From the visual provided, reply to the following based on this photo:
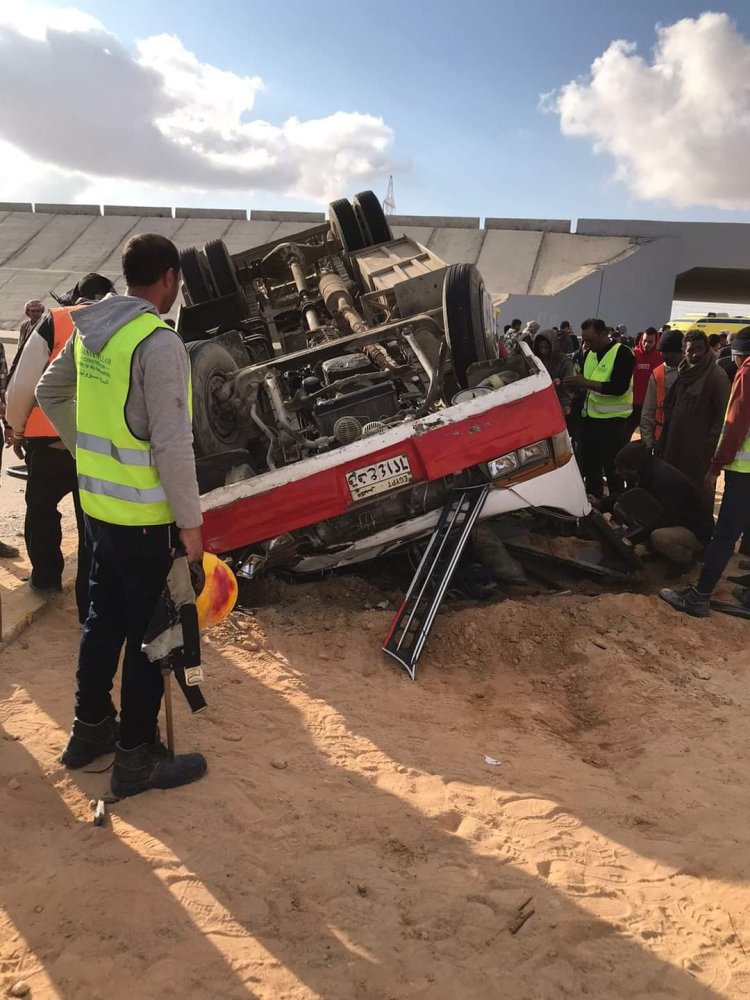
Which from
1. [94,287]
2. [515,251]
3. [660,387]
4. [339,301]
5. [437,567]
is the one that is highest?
[515,251]

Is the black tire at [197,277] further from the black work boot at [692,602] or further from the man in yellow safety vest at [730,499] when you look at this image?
the black work boot at [692,602]

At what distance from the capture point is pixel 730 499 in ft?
14.0

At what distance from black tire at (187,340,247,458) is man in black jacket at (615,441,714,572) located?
2.77m

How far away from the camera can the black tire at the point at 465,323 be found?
416 centimetres

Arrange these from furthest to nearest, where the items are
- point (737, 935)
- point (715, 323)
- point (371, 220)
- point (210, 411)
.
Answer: point (715, 323) < point (371, 220) < point (210, 411) < point (737, 935)

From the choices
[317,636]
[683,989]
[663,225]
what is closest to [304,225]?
[663,225]

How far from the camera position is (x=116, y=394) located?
217cm

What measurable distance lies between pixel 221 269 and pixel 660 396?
4151 mm

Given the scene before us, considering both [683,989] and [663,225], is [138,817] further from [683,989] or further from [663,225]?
[663,225]

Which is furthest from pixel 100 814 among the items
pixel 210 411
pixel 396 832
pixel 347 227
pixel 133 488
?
pixel 347 227

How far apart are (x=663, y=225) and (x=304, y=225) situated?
16.2m

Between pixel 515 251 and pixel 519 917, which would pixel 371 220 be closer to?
pixel 519 917

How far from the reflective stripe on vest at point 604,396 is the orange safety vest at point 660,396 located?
357 millimetres

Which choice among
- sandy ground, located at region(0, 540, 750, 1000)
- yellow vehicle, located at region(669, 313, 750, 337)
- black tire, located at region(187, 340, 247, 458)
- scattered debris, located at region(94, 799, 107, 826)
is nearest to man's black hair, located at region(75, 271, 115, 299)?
black tire, located at region(187, 340, 247, 458)
